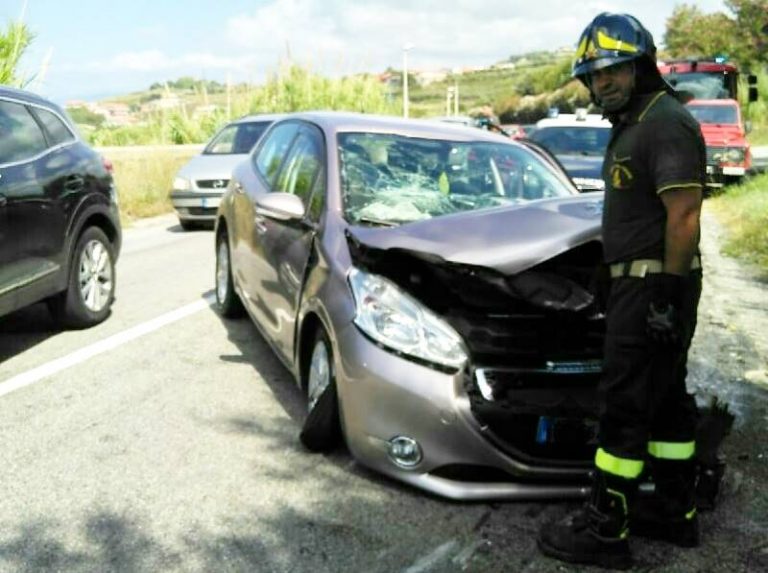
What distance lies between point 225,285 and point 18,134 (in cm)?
182

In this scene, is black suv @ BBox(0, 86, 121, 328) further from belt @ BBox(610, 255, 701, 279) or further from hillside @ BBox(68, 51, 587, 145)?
hillside @ BBox(68, 51, 587, 145)

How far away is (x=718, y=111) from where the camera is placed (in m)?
19.2

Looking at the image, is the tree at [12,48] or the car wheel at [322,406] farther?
the tree at [12,48]

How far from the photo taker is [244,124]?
14328 millimetres

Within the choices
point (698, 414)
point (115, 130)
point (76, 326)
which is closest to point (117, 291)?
point (76, 326)

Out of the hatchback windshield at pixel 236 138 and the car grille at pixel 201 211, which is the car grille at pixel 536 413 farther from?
the hatchback windshield at pixel 236 138

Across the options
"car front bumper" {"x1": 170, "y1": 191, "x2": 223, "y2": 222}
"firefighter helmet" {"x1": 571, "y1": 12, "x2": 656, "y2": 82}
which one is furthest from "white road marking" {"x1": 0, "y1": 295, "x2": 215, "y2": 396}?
"car front bumper" {"x1": 170, "y1": 191, "x2": 223, "y2": 222}

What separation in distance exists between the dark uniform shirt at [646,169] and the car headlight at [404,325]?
0.76 meters

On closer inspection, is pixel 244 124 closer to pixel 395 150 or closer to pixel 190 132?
pixel 190 132

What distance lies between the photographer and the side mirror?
4711mm

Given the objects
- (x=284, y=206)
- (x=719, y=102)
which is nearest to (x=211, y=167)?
(x=284, y=206)

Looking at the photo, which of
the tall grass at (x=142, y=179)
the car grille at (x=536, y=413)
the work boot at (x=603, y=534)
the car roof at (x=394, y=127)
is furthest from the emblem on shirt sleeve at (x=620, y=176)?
the tall grass at (x=142, y=179)

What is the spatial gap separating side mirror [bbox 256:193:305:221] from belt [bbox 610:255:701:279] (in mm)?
1953

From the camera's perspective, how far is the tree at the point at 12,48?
11.7m
